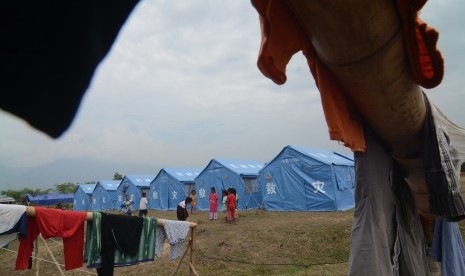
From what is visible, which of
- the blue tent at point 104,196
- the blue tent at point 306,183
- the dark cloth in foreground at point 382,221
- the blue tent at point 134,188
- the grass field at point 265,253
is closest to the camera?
the dark cloth in foreground at point 382,221

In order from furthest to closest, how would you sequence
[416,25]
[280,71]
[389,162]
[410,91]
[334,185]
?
[334,185], [389,162], [410,91], [280,71], [416,25]

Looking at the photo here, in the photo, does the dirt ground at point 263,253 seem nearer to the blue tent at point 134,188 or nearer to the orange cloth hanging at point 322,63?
the orange cloth hanging at point 322,63

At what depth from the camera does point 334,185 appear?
44.5ft

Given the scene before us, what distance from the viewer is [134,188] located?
2439 cm

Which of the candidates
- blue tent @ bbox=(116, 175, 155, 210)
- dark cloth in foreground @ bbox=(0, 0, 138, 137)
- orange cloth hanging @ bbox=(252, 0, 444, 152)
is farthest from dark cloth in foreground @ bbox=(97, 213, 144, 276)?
blue tent @ bbox=(116, 175, 155, 210)

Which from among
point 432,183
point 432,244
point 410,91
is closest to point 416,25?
point 410,91

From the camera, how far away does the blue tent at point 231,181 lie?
17406 millimetres

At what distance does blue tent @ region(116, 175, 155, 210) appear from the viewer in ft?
78.9

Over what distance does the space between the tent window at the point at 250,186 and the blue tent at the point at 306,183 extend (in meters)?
1.35

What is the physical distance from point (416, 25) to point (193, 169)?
76.0 feet

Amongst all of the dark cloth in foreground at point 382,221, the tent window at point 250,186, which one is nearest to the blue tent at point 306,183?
the tent window at point 250,186

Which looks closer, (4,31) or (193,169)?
(4,31)

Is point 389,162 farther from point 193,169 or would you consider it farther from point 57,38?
point 193,169

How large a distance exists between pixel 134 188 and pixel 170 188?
177 inches
